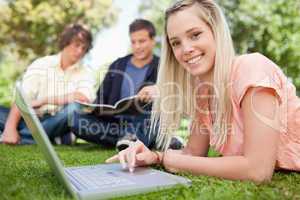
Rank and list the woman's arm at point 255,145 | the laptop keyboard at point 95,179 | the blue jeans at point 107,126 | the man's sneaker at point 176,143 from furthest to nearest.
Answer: the blue jeans at point 107,126 → the man's sneaker at point 176,143 → the woman's arm at point 255,145 → the laptop keyboard at point 95,179

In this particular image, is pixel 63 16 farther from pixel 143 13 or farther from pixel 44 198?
pixel 44 198

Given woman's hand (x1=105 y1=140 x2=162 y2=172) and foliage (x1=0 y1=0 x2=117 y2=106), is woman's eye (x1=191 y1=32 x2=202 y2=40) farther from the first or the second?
foliage (x1=0 y1=0 x2=117 y2=106)

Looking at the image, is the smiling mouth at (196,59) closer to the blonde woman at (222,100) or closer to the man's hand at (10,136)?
the blonde woman at (222,100)

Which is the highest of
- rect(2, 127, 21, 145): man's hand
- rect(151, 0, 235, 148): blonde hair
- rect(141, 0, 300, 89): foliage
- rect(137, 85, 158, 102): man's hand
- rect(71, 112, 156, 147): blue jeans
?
rect(141, 0, 300, 89): foliage

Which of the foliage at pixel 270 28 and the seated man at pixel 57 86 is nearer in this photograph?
the seated man at pixel 57 86

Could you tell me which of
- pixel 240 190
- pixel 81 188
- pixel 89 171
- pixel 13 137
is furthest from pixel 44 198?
pixel 13 137

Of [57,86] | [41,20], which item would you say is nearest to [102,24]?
[41,20]

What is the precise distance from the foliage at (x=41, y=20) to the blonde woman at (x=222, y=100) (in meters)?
11.0

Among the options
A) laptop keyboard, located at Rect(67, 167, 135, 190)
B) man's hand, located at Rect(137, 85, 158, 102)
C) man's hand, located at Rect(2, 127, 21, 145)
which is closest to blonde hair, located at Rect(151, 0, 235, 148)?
laptop keyboard, located at Rect(67, 167, 135, 190)

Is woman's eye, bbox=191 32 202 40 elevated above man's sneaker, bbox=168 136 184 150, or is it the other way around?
woman's eye, bbox=191 32 202 40

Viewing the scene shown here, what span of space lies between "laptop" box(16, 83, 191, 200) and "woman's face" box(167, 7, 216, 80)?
481 millimetres

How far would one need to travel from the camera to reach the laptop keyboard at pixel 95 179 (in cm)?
126

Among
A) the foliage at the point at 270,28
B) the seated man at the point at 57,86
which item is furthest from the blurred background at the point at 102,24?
the seated man at the point at 57,86

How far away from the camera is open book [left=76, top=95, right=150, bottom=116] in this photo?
10.1 feet
